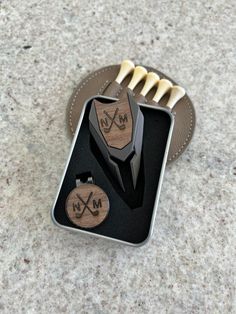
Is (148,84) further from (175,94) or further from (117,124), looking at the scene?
(117,124)

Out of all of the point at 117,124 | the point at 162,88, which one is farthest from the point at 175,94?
the point at 117,124

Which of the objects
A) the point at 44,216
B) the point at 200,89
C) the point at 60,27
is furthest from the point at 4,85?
the point at 200,89

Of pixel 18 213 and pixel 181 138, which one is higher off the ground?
pixel 181 138

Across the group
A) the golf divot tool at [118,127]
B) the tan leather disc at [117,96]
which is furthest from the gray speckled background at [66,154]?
the golf divot tool at [118,127]

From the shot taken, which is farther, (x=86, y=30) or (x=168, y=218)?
(x=86, y=30)

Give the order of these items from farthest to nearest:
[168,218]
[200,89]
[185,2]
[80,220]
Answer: [185,2] < [200,89] < [168,218] < [80,220]

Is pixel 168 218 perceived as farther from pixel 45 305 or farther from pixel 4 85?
pixel 4 85

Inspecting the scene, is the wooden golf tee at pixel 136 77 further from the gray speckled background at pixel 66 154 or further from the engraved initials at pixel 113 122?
the engraved initials at pixel 113 122
